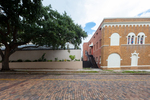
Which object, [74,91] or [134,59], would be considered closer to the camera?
[74,91]

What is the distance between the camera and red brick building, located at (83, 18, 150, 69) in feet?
35.6

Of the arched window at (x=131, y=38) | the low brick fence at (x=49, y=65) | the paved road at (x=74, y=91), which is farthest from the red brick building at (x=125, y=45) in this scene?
the paved road at (x=74, y=91)

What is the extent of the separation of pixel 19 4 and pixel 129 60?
1656 centimetres

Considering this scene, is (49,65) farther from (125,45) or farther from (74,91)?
(125,45)

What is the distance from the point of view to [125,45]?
433 inches

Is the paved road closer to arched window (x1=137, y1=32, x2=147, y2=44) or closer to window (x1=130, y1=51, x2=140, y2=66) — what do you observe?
window (x1=130, y1=51, x2=140, y2=66)

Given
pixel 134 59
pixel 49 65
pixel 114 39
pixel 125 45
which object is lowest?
pixel 49 65

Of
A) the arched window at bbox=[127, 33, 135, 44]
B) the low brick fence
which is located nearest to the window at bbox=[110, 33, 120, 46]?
the arched window at bbox=[127, 33, 135, 44]

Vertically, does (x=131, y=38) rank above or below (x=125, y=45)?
above

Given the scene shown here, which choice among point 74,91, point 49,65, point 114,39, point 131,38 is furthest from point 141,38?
point 49,65

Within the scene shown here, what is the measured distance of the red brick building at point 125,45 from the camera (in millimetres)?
10836

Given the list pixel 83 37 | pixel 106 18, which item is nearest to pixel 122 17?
pixel 106 18

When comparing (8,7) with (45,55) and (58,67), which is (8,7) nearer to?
(45,55)

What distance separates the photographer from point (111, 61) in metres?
11.1
